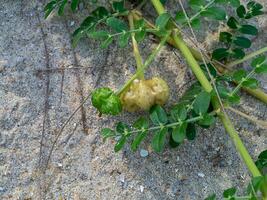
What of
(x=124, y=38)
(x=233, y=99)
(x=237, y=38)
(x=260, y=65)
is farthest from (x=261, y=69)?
(x=124, y=38)

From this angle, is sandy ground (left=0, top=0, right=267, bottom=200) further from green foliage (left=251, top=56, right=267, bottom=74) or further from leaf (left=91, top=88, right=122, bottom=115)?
green foliage (left=251, top=56, right=267, bottom=74)

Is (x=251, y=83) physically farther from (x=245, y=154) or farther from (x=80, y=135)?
(x=80, y=135)

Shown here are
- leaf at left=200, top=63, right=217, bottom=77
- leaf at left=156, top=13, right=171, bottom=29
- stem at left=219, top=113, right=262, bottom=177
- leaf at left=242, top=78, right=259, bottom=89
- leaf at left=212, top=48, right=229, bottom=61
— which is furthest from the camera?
leaf at left=212, top=48, right=229, bottom=61

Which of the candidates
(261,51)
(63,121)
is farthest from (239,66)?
(63,121)

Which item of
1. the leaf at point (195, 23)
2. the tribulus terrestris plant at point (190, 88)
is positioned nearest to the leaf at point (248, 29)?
the tribulus terrestris plant at point (190, 88)

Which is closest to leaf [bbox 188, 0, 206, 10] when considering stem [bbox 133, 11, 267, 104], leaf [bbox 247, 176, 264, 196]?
stem [bbox 133, 11, 267, 104]

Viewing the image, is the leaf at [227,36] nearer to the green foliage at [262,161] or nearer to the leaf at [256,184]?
the green foliage at [262,161]
